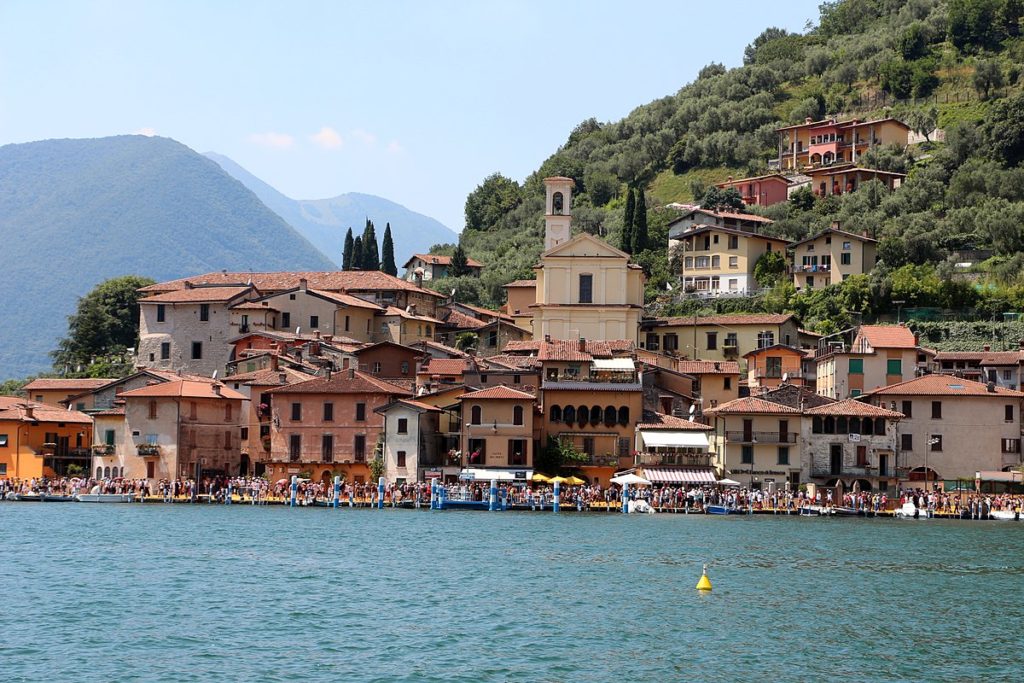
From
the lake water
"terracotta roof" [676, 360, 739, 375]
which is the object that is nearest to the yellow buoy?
the lake water

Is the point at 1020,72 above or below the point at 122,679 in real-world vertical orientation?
above

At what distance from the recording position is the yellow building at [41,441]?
75562mm

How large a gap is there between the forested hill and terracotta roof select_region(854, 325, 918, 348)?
335 inches

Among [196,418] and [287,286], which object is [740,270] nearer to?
[287,286]

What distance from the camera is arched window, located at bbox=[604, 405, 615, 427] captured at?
2763 inches

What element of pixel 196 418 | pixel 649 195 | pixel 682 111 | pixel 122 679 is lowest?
pixel 122 679

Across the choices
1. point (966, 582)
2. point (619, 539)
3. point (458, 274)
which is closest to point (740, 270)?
point (458, 274)

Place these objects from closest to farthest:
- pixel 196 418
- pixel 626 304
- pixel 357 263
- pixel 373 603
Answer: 1. pixel 373 603
2. pixel 196 418
3. pixel 626 304
4. pixel 357 263

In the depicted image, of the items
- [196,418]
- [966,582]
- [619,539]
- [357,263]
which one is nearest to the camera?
[966,582]

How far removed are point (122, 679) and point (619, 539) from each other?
27627mm

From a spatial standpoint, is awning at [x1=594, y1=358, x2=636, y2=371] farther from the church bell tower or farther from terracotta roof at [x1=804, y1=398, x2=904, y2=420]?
the church bell tower

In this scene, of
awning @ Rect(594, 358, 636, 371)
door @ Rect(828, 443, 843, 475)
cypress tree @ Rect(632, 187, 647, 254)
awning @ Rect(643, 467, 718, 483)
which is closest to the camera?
awning @ Rect(643, 467, 718, 483)

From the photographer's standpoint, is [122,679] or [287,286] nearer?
[122,679]

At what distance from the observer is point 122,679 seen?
26.9 m
